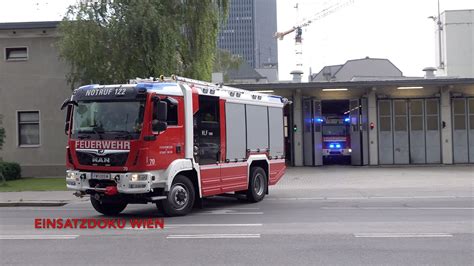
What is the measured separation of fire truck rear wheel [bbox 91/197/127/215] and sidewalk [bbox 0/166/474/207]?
3743 mm

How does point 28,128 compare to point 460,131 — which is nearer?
point 28,128

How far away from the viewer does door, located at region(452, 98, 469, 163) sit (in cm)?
2948

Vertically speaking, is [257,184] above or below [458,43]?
below

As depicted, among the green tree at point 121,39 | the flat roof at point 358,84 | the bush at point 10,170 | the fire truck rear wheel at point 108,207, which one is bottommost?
the fire truck rear wheel at point 108,207

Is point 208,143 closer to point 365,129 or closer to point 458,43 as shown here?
point 365,129

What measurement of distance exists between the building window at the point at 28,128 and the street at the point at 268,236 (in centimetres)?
1075

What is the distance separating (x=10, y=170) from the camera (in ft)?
78.8

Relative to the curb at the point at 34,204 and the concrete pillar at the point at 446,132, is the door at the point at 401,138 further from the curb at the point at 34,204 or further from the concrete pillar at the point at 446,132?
the curb at the point at 34,204

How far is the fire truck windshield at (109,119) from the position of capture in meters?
11.4

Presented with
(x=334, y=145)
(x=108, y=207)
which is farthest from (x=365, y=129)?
(x=108, y=207)

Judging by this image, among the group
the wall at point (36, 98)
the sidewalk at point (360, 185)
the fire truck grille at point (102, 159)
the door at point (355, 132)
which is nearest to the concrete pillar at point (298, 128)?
the sidewalk at point (360, 185)

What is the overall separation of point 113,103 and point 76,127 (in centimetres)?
105

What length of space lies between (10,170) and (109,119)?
1445 cm

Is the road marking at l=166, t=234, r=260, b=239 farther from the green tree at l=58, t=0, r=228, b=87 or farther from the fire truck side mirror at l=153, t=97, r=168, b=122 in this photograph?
the green tree at l=58, t=0, r=228, b=87
